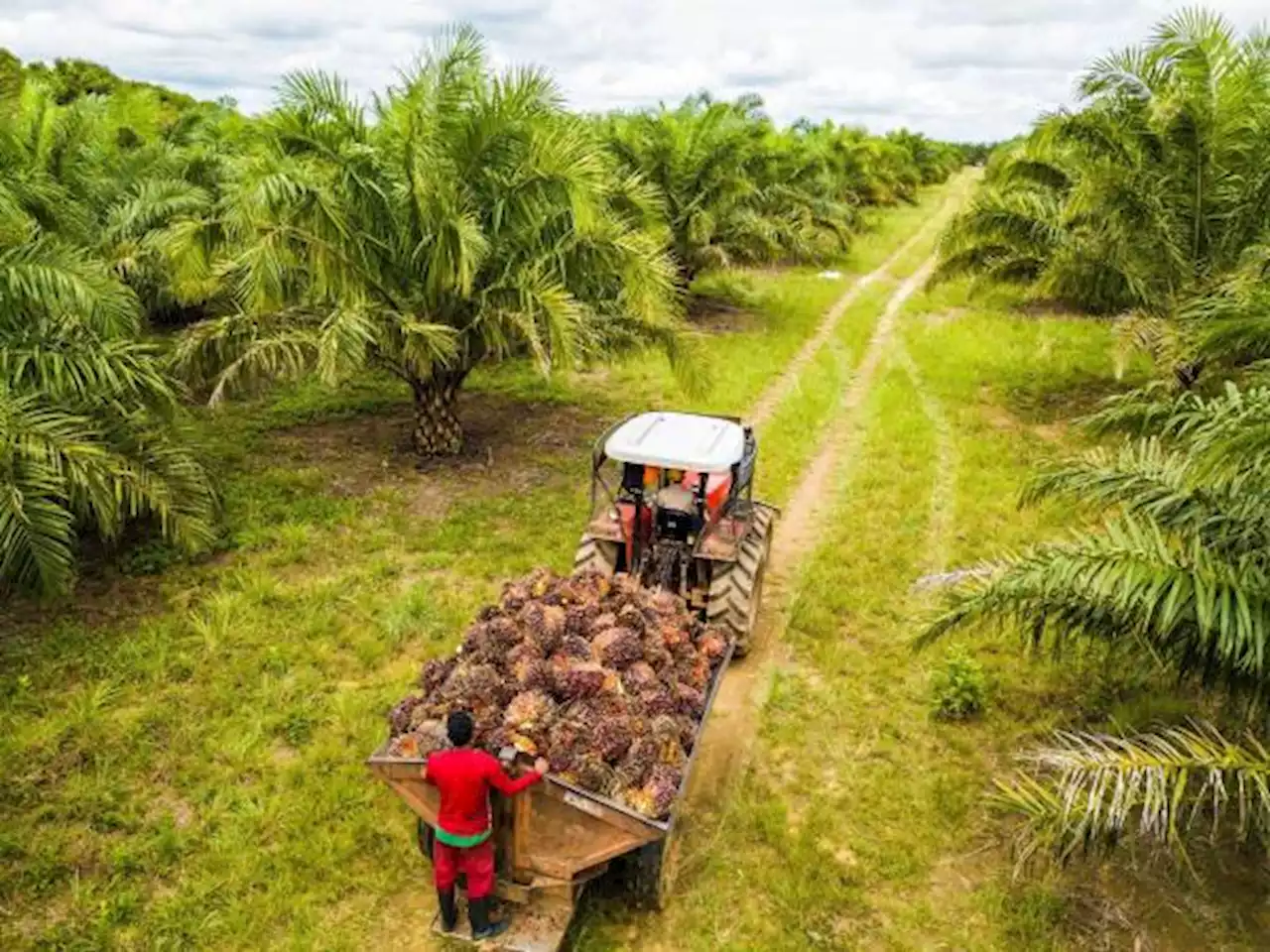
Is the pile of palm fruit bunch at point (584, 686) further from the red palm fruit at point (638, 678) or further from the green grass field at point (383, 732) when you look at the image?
the green grass field at point (383, 732)

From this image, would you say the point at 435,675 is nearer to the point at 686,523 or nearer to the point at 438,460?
the point at 686,523

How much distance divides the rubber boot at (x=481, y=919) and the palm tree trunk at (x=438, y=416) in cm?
714

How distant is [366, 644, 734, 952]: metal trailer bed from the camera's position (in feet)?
14.4

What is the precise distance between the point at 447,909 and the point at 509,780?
74 cm

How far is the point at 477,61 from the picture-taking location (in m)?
9.81

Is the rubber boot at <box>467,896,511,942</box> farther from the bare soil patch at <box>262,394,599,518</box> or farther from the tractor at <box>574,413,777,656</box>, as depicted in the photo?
the bare soil patch at <box>262,394,599,518</box>

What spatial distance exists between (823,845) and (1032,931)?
116 cm

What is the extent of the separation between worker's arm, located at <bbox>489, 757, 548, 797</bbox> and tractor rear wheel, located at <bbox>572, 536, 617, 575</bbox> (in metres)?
2.73

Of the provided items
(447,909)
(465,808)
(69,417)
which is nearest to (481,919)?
(447,909)

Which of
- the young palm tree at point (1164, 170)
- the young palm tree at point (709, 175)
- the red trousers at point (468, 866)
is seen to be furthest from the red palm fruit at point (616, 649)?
the young palm tree at point (709, 175)

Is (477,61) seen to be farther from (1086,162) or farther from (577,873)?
(577,873)

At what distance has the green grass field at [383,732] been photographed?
16.3 feet

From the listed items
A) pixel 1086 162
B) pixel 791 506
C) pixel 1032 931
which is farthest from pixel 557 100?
pixel 1032 931

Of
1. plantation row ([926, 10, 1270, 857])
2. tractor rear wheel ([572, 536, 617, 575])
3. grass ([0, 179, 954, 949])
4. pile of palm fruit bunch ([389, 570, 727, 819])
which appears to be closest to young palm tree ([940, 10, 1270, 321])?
plantation row ([926, 10, 1270, 857])
